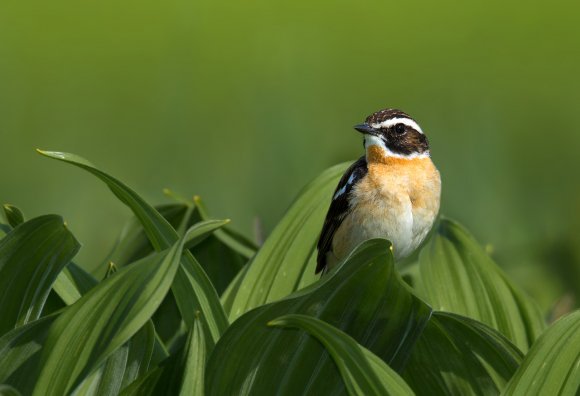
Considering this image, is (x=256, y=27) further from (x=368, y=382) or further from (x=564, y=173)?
(x=368, y=382)

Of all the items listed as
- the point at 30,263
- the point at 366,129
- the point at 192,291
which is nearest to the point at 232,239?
the point at 366,129

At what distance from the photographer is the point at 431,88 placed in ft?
27.4

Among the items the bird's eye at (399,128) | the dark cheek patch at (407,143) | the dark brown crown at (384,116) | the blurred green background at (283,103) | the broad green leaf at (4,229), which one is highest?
the broad green leaf at (4,229)

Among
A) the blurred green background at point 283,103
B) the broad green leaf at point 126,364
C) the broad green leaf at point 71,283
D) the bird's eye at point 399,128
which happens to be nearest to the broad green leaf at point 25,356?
the broad green leaf at point 126,364

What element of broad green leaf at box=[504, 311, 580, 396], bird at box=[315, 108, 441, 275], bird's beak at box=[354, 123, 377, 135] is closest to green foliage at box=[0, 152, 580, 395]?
broad green leaf at box=[504, 311, 580, 396]

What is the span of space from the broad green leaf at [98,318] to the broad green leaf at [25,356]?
0.02m

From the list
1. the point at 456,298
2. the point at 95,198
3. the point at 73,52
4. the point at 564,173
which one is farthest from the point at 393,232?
the point at 73,52

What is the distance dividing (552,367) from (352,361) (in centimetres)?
47

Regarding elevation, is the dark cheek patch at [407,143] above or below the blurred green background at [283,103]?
above

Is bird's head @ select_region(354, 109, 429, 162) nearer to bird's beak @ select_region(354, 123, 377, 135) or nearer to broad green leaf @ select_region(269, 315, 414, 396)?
bird's beak @ select_region(354, 123, 377, 135)

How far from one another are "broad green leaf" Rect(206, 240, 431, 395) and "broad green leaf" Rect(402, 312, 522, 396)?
0.17m

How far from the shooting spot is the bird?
4191 mm

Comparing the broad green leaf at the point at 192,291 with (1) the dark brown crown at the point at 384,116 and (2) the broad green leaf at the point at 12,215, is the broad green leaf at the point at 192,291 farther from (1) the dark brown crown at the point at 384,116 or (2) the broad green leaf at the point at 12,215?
(1) the dark brown crown at the point at 384,116

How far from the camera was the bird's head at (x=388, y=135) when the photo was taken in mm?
4438
